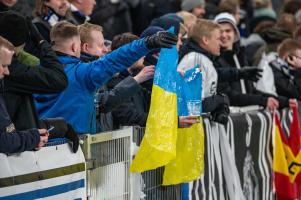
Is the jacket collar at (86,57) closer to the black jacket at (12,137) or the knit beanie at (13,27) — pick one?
the knit beanie at (13,27)

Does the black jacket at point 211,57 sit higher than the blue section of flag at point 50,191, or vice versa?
the black jacket at point 211,57

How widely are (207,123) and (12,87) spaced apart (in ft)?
9.63

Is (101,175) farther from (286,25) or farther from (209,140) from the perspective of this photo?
(286,25)

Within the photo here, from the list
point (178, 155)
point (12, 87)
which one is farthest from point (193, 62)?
point (12, 87)

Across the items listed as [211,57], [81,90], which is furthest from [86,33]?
[211,57]

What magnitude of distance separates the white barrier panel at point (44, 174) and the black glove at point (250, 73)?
13.4ft

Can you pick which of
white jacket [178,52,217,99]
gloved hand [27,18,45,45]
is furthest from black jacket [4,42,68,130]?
white jacket [178,52,217,99]

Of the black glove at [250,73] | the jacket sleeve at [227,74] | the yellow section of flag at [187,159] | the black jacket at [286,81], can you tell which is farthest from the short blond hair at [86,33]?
the black jacket at [286,81]

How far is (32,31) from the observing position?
7.00m

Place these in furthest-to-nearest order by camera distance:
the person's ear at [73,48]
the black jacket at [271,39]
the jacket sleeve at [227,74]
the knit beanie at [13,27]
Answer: the black jacket at [271,39]
the jacket sleeve at [227,74]
the person's ear at [73,48]
the knit beanie at [13,27]

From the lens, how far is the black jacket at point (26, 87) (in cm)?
639

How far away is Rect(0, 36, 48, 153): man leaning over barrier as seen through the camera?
233 inches

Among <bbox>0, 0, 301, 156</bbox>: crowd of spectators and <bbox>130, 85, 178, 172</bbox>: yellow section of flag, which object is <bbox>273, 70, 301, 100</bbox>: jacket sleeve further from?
<bbox>130, 85, 178, 172</bbox>: yellow section of flag

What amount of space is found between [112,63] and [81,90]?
40 cm
